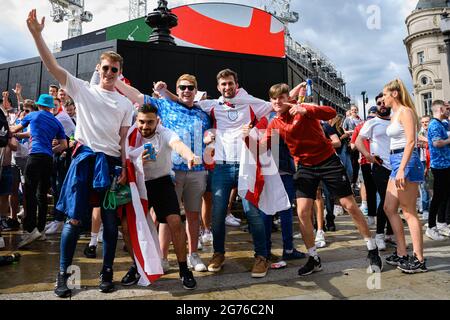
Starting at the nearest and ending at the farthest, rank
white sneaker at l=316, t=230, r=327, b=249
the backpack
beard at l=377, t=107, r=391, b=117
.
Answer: the backpack < beard at l=377, t=107, r=391, b=117 < white sneaker at l=316, t=230, r=327, b=249

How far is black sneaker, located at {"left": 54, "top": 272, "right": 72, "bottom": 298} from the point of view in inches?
105

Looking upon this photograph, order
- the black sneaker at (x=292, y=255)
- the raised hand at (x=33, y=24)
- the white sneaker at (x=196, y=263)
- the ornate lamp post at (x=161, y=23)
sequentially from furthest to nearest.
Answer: the ornate lamp post at (x=161, y=23)
the black sneaker at (x=292, y=255)
the white sneaker at (x=196, y=263)
the raised hand at (x=33, y=24)

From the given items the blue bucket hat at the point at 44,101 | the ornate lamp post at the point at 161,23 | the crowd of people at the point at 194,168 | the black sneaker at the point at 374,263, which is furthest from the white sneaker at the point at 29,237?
the ornate lamp post at the point at 161,23

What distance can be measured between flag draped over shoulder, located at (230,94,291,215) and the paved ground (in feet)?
2.33

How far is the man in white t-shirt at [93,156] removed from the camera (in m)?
2.83

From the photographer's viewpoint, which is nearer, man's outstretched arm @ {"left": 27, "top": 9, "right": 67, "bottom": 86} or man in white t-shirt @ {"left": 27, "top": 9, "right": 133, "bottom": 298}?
man's outstretched arm @ {"left": 27, "top": 9, "right": 67, "bottom": 86}

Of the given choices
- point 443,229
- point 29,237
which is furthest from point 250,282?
point 443,229

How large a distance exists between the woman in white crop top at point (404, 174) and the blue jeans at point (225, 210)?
4.56 ft

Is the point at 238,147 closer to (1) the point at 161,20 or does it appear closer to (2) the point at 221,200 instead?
(2) the point at 221,200

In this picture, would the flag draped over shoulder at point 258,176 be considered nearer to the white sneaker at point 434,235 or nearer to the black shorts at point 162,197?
the black shorts at point 162,197

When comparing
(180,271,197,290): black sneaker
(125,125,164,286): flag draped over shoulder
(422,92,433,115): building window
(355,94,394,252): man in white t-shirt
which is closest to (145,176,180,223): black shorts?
(125,125,164,286): flag draped over shoulder

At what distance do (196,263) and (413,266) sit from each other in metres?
2.14

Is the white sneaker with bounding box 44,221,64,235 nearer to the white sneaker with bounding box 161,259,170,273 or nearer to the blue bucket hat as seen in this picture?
the blue bucket hat

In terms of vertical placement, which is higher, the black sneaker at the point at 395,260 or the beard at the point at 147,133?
the beard at the point at 147,133
